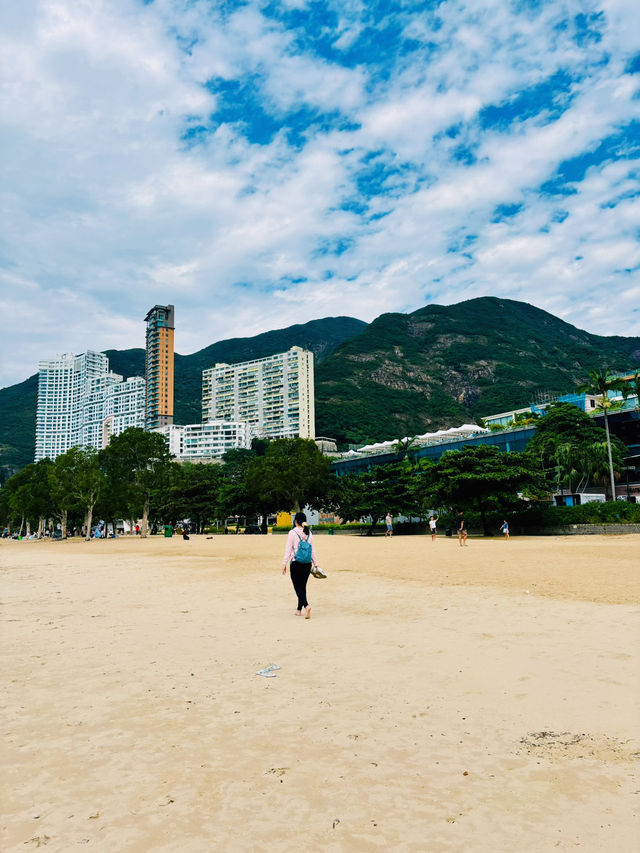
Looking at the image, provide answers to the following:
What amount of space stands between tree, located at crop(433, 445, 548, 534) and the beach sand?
2949cm

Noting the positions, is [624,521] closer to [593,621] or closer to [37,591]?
[593,621]

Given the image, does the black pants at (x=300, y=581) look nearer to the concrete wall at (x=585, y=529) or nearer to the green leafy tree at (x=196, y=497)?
the concrete wall at (x=585, y=529)

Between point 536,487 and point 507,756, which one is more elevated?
point 536,487

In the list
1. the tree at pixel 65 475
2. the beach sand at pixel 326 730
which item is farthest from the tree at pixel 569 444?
the beach sand at pixel 326 730

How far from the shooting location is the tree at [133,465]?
5728 centimetres

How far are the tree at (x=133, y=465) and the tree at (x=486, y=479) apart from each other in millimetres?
30461

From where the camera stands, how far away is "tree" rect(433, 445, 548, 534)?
130ft

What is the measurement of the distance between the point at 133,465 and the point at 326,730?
5655 cm

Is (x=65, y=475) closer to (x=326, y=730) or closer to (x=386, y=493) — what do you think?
(x=386, y=493)

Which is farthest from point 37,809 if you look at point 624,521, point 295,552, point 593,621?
point 624,521

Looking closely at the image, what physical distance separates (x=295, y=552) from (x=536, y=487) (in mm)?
34105

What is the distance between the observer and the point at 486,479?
3956 centimetres

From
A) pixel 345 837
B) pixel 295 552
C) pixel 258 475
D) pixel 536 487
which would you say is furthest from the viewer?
pixel 258 475

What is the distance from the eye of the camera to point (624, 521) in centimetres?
3762
